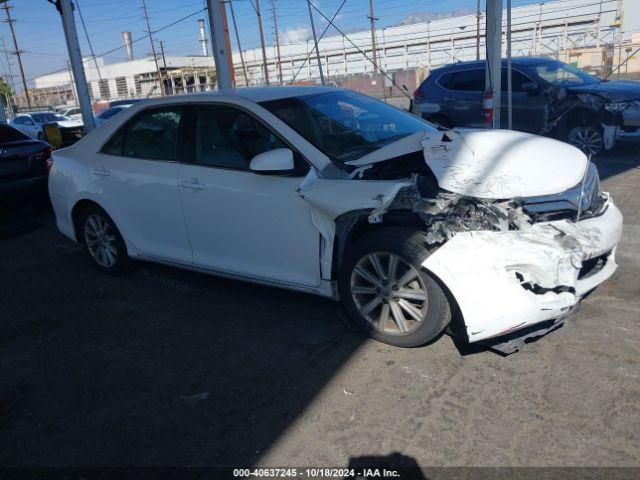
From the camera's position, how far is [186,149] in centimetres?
420

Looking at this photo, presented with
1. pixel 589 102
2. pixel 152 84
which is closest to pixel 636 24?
pixel 589 102

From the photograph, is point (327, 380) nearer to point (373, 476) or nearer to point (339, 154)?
point (373, 476)

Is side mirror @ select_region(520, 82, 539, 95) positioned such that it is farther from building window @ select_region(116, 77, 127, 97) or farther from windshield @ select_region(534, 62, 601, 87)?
building window @ select_region(116, 77, 127, 97)

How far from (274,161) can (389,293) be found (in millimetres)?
1132

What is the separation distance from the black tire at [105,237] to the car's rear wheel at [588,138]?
7.45m

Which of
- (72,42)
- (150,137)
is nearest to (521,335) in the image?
(150,137)

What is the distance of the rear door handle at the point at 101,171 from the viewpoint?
15.5 ft

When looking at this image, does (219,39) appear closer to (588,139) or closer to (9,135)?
(9,135)

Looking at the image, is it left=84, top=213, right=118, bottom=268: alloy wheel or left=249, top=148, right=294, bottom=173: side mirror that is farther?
left=84, top=213, right=118, bottom=268: alloy wheel

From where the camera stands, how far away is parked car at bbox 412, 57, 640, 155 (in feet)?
28.4

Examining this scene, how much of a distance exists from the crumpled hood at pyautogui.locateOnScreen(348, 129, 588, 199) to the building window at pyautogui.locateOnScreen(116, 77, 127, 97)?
62145mm

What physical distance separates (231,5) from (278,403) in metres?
10.2

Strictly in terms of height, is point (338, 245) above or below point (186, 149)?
below

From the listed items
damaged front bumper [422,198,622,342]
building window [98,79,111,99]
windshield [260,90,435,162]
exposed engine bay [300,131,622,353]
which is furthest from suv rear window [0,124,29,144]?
building window [98,79,111,99]
